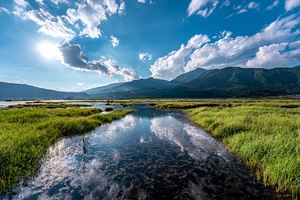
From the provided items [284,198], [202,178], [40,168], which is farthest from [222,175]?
[40,168]

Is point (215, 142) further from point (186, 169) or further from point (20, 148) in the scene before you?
point (20, 148)

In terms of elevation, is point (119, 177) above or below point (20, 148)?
below

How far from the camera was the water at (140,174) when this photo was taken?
Result: 694cm

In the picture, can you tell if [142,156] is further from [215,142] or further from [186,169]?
[215,142]

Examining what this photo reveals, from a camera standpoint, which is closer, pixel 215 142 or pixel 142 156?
pixel 142 156

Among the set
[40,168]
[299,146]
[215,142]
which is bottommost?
[215,142]

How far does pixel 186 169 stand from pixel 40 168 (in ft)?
38.0

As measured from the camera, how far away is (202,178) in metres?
8.38

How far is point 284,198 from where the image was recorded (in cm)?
631

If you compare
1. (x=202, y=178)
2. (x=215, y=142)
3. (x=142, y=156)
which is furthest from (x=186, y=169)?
(x=215, y=142)

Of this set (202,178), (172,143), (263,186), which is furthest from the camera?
(172,143)

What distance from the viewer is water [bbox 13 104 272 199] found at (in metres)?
6.94

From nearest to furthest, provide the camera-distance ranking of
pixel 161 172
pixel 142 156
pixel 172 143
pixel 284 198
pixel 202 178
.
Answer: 1. pixel 284 198
2. pixel 202 178
3. pixel 161 172
4. pixel 142 156
5. pixel 172 143

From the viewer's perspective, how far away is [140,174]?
8789 millimetres
